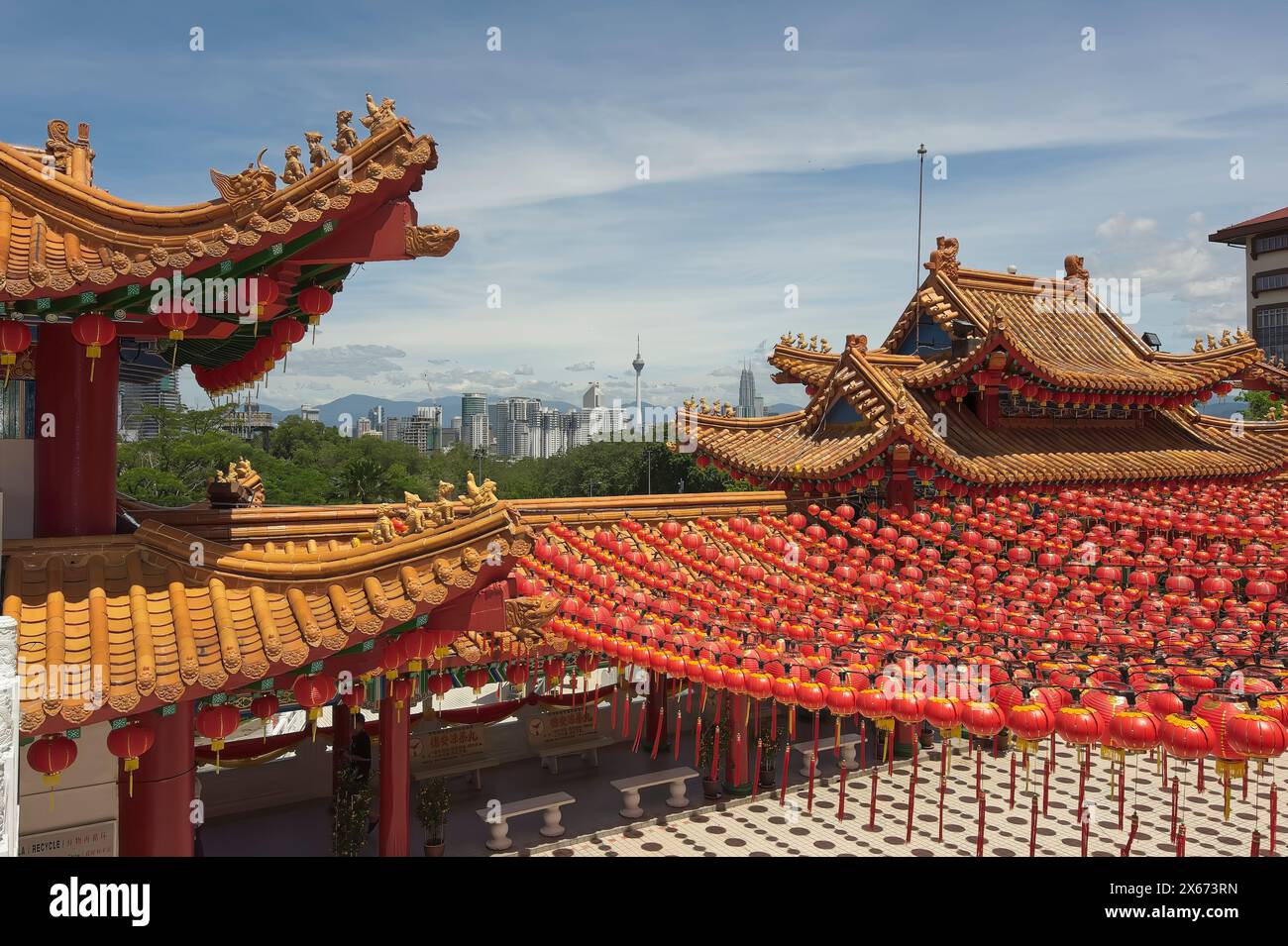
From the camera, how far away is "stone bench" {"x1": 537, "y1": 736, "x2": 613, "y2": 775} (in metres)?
16.4

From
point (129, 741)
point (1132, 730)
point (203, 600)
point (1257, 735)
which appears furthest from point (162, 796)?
point (1257, 735)

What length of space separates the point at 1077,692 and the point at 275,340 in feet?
24.5

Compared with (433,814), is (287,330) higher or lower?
higher

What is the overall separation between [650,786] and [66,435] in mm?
10739

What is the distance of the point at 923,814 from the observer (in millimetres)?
14711

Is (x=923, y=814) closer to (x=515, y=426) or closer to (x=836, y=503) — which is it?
(x=836, y=503)

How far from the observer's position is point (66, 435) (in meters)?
7.37

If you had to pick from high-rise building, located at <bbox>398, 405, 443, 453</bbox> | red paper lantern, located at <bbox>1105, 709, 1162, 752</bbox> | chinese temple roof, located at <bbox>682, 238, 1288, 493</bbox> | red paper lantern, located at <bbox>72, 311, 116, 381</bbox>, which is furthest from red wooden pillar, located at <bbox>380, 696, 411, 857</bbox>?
high-rise building, located at <bbox>398, 405, 443, 453</bbox>

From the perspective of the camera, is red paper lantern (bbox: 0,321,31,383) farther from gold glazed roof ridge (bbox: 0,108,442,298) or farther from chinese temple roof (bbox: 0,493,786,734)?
chinese temple roof (bbox: 0,493,786,734)

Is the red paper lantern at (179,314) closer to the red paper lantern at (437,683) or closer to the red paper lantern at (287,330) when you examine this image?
the red paper lantern at (287,330)

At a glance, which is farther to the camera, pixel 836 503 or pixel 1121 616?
pixel 836 503

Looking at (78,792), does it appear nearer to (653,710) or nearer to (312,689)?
(312,689)

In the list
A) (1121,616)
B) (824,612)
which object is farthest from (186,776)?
(1121,616)

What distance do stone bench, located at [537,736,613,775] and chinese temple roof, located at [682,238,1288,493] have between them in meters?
5.54
